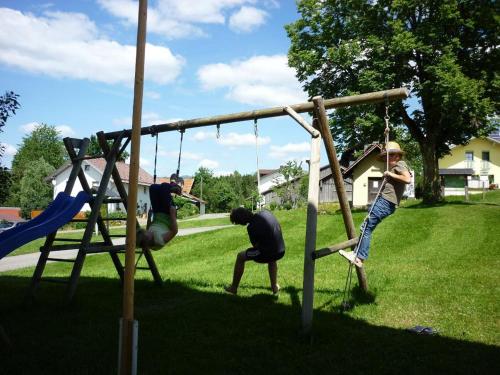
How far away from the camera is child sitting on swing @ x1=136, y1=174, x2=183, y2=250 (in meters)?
6.18

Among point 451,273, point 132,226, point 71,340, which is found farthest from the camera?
point 451,273

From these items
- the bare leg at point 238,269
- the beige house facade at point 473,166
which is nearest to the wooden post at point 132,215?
the bare leg at point 238,269

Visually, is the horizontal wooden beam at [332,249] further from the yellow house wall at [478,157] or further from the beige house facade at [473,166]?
the yellow house wall at [478,157]

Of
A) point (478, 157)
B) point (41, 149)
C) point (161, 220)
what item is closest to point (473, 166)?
point (478, 157)

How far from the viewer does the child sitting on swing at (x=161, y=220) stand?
6.18 metres

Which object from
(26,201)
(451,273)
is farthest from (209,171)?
(451,273)

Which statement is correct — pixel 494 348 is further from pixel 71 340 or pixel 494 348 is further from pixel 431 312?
pixel 71 340

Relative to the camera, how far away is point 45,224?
226 inches

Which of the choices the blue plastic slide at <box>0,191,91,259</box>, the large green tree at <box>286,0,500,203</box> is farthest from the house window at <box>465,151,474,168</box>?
the blue plastic slide at <box>0,191,91,259</box>

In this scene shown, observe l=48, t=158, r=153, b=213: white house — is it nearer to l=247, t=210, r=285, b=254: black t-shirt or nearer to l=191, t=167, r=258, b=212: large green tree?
l=191, t=167, r=258, b=212: large green tree

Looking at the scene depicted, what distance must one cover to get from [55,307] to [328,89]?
66.7 ft

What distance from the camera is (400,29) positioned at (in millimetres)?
21734

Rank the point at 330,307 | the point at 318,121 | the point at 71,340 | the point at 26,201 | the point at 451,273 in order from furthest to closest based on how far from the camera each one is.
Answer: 1. the point at 26,201
2. the point at 451,273
3. the point at 330,307
4. the point at 318,121
5. the point at 71,340

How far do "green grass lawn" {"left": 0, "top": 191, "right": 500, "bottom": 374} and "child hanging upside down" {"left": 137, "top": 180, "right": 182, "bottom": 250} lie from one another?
96 centimetres
